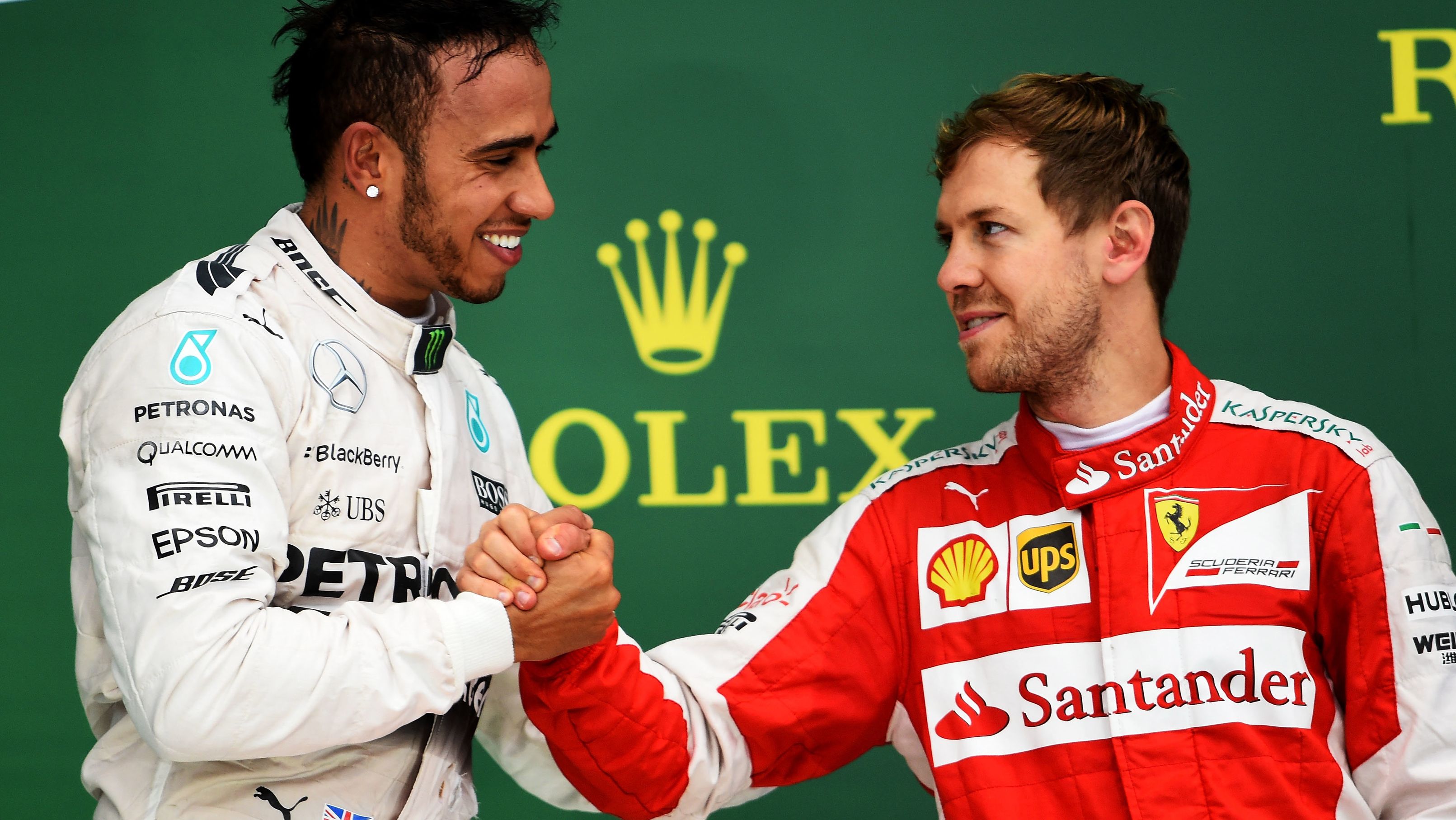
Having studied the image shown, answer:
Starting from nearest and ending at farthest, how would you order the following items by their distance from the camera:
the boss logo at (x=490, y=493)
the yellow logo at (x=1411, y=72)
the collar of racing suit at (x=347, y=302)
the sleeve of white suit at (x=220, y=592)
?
the sleeve of white suit at (x=220, y=592) → the collar of racing suit at (x=347, y=302) → the boss logo at (x=490, y=493) → the yellow logo at (x=1411, y=72)

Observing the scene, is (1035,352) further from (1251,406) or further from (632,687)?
(632,687)

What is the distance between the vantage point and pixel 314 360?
1.26 meters

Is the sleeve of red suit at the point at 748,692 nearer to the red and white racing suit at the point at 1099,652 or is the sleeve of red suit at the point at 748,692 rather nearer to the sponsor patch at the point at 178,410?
the red and white racing suit at the point at 1099,652

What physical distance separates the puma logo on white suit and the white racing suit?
21.4 inches

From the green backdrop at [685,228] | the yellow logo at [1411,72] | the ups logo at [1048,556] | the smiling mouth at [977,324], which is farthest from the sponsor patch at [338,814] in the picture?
the yellow logo at [1411,72]

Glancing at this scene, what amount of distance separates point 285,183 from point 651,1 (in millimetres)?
687

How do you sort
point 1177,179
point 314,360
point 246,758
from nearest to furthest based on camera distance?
point 246,758
point 314,360
point 1177,179

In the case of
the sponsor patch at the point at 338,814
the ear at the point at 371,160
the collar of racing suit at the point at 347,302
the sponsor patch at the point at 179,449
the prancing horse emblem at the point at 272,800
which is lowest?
the sponsor patch at the point at 338,814

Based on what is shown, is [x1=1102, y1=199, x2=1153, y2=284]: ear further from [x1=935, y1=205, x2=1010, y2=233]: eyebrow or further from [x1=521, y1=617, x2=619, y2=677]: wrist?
[x1=521, y1=617, x2=619, y2=677]: wrist

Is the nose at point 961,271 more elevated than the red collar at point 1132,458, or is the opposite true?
the nose at point 961,271

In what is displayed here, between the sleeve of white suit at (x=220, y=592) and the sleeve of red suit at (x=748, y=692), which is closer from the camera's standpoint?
the sleeve of white suit at (x=220, y=592)

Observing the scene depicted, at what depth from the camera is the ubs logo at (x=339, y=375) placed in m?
1.26

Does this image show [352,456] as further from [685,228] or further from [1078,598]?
[685,228]

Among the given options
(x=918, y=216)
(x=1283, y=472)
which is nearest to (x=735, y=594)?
(x=918, y=216)
